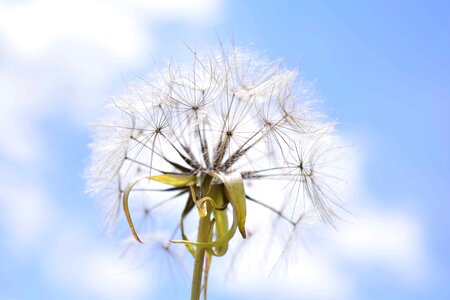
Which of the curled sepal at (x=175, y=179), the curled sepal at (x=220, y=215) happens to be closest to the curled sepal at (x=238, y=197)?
the curled sepal at (x=220, y=215)

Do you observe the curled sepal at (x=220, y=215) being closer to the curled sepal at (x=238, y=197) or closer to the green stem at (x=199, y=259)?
the green stem at (x=199, y=259)

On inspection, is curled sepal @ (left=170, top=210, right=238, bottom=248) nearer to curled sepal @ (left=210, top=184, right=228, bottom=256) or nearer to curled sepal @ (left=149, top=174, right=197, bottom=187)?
curled sepal @ (left=210, top=184, right=228, bottom=256)

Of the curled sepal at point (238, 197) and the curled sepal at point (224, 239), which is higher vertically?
the curled sepal at point (238, 197)

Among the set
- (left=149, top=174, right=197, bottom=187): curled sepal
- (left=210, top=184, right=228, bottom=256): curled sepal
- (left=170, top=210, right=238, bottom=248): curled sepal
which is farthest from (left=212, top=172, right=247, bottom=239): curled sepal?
(left=149, top=174, right=197, bottom=187): curled sepal

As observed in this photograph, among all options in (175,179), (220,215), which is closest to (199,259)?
(220,215)

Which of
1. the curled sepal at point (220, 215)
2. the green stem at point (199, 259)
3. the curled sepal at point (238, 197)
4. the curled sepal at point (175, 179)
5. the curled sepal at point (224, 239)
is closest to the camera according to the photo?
the curled sepal at point (238, 197)

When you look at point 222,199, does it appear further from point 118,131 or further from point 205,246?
point 118,131

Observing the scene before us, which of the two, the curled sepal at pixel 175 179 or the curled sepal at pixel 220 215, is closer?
the curled sepal at pixel 220 215

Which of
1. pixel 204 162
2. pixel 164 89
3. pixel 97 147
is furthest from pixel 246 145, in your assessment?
pixel 97 147

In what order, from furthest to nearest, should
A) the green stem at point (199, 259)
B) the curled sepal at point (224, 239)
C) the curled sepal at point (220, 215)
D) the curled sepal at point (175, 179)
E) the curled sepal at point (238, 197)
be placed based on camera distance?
the curled sepal at point (175, 179) < the curled sepal at point (220, 215) < the green stem at point (199, 259) < the curled sepal at point (224, 239) < the curled sepal at point (238, 197)
